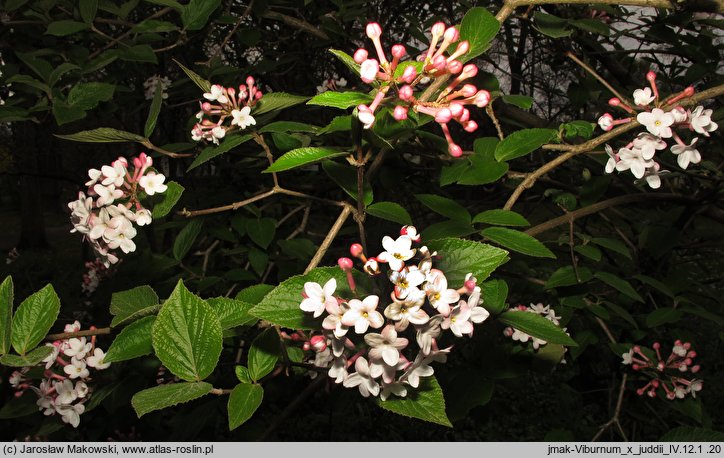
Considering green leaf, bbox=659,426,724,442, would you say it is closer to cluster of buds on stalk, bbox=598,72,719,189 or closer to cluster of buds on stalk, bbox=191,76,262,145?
cluster of buds on stalk, bbox=598,72,719,189

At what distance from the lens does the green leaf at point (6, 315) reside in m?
0.75

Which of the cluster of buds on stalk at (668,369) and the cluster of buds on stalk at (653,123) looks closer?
the cluster of buds on stalk at (653,123)

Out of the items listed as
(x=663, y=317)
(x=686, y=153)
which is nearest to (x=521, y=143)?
(x=686, y=153)

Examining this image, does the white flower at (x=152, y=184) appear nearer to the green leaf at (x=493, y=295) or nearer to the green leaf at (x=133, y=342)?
the green leaf at (x=133, y=342)

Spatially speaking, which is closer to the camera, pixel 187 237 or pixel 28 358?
pixel 28 358

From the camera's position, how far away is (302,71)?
309 cm

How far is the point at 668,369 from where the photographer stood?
5.98ft

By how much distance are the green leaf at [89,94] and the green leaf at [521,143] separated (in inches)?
36.9

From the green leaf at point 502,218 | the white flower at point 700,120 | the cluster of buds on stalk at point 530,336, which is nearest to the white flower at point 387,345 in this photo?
the green leaf at point 502,218

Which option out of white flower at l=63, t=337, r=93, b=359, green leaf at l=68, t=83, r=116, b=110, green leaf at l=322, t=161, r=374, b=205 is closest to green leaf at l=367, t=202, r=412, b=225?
green leaf at l=322, t=161, r=374, b=205

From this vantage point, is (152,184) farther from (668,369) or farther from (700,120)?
(668,369)

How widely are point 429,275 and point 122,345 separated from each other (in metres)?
0.43

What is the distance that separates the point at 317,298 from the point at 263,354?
6.8 inches

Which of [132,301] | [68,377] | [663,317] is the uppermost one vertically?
[132,301]
